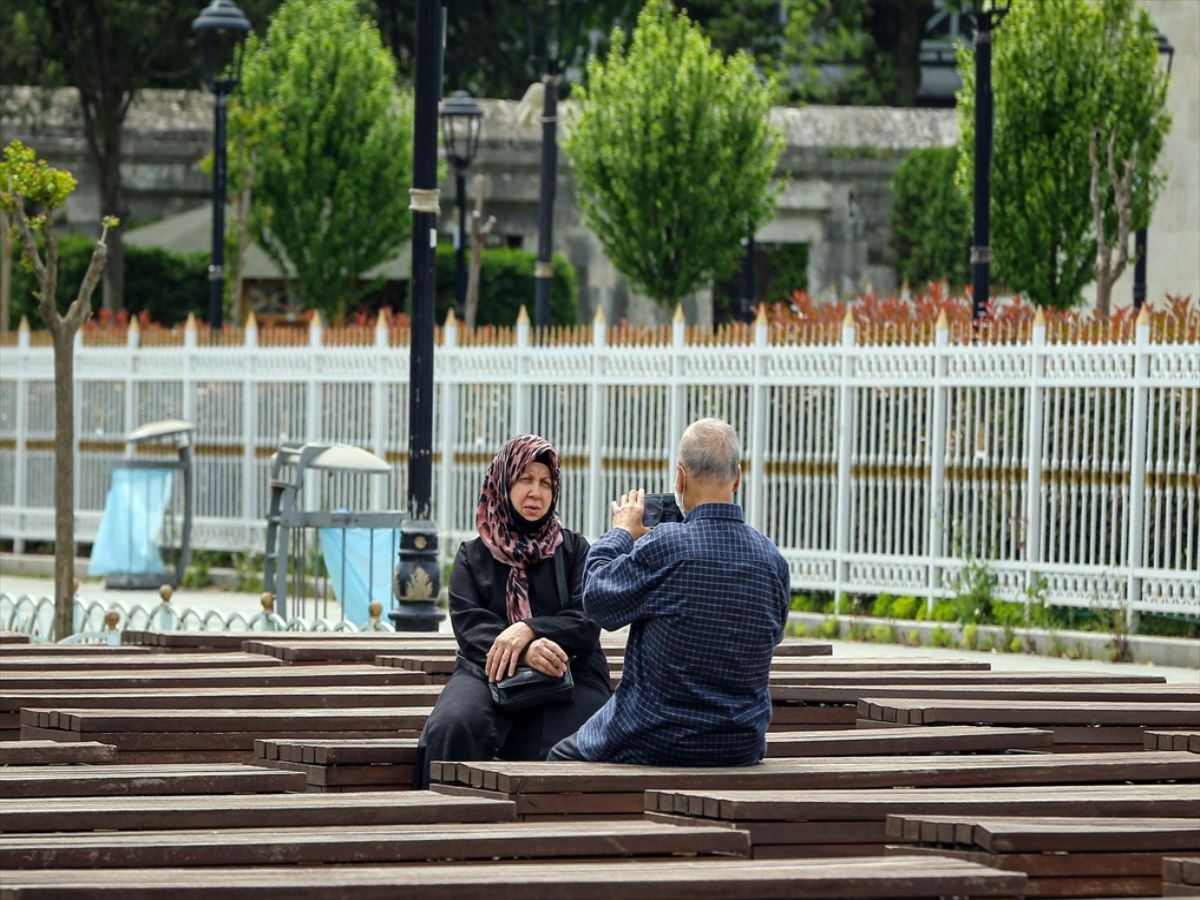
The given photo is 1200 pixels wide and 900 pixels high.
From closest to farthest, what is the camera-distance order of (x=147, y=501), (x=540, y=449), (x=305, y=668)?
(x=540, y=449) < (x=305, y=668) < (x=147, y=501)

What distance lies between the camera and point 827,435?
20266 millimetres

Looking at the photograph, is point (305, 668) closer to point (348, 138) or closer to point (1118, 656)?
point (1118, 656)

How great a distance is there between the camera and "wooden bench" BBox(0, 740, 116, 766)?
7.81m

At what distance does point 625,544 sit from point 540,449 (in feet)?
2.46

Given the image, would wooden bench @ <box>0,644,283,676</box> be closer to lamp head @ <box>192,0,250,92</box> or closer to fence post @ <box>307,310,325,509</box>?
fence post @ <box>307,310,325,509</box>

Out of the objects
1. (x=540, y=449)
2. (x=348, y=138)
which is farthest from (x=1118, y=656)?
(x=348, y=138)

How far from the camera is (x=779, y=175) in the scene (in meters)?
39.0

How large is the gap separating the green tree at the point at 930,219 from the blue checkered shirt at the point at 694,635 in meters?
30.5

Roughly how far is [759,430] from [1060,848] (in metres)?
14.2

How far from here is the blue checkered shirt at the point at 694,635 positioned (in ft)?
25.0

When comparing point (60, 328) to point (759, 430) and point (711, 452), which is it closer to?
point (759, 430)

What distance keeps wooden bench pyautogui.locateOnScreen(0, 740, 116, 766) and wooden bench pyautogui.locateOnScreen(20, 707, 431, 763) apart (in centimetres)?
47

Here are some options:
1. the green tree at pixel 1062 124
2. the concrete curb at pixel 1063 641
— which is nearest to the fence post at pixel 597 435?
the concrete curb at pixel 1063 641

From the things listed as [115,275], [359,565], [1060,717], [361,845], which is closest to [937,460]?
[359,565]
